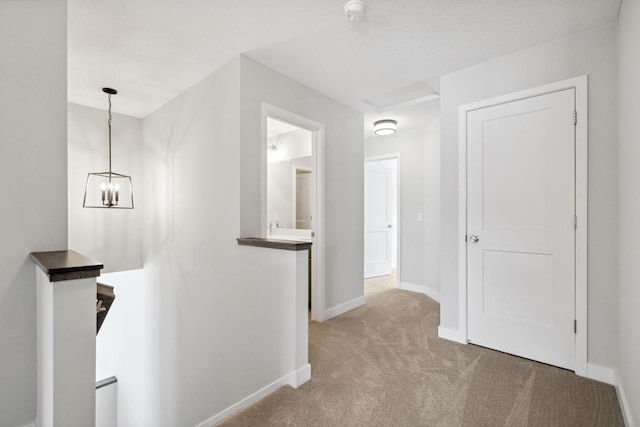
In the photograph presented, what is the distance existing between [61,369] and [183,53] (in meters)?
2.33

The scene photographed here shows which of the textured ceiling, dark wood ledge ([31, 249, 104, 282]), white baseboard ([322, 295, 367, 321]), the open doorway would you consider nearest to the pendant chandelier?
the textured ceiling

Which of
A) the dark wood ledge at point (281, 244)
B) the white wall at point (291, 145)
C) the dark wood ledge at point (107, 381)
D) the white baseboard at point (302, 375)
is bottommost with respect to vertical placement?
the dark wood ledge at point (107, 381)

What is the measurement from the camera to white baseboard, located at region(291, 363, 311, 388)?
2.02 m

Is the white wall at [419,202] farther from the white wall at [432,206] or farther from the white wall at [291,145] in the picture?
the white wall at [291,145]

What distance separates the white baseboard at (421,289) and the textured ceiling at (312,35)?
8.92ft

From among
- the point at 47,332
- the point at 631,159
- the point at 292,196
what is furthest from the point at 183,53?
the point at 631,159

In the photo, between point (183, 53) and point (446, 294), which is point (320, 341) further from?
point (183, 53)

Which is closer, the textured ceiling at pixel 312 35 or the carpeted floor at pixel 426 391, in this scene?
the carpeted floor at pixel 426 391

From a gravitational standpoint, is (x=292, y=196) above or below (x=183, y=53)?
below

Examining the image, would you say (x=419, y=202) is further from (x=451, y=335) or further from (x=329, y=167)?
(x=451, y=335)

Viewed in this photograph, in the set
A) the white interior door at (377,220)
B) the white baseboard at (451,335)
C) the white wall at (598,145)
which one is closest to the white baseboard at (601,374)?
the white wall at (598,145)

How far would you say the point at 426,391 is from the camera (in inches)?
75.9

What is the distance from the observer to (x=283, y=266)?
6.84 feet

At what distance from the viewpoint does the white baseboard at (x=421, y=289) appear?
4062mm
